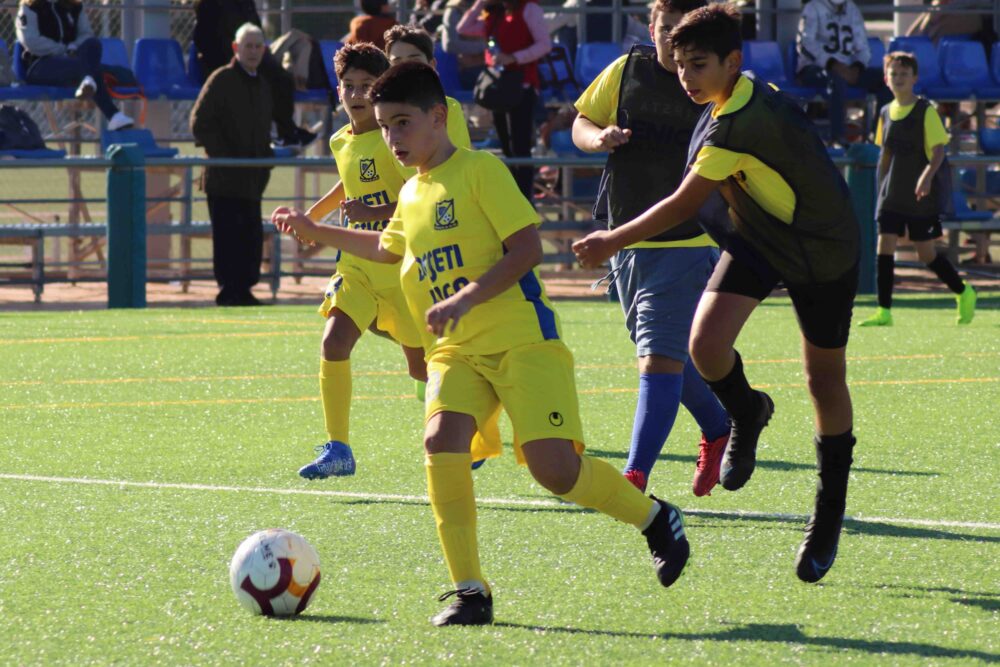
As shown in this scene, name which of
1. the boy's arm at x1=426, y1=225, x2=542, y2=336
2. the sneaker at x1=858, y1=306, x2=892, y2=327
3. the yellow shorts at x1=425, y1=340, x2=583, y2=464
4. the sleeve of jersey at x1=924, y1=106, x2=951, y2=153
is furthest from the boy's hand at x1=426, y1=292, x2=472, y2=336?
the sleeve of jersey at x1=924, y1=106, x2=951, y2=153

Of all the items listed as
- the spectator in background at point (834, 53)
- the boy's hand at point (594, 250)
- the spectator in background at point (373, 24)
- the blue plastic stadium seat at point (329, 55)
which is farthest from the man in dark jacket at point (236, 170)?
the boy's hand at point (594, 250)

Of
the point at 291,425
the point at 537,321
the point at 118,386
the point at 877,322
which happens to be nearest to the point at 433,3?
the point at 877,322

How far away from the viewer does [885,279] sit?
13188 mm

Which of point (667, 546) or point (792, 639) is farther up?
point (667, 546)

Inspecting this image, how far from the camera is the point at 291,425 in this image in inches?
331

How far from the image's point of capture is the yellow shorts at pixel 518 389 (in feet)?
15.1

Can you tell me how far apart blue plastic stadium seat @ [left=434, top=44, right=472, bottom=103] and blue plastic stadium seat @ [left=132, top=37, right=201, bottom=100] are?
256 centimetres

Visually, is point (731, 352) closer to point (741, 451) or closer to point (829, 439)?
point (741, 451)

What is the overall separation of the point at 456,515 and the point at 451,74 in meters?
13.8

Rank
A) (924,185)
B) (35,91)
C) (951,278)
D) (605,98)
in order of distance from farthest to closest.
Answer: (35,91), (951,278), (924,185), (605,98)

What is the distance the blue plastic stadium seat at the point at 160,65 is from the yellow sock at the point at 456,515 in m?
14.0

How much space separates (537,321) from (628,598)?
81 cm

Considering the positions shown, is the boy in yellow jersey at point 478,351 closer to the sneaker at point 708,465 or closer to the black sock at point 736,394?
the black sock at point 736,394

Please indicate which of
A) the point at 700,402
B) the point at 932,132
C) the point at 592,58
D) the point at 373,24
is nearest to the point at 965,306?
the point at 932,132
